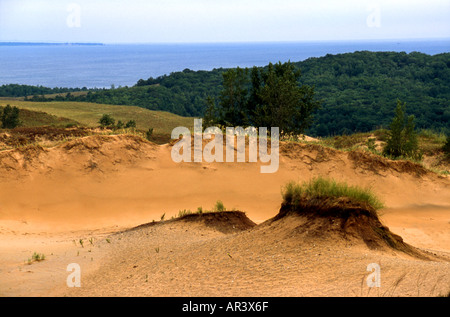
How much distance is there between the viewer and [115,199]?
42.5 feet

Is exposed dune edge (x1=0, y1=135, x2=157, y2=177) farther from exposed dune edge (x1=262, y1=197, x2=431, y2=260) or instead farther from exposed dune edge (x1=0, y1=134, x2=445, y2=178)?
exposed dune edge (x1=262, y1=197, x2=431, y2=260)

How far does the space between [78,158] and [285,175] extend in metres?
6.22

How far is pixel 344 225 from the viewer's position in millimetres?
7484

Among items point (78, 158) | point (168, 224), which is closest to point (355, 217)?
point (168, 224)

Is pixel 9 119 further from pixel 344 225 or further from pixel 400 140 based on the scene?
pixel 344 225

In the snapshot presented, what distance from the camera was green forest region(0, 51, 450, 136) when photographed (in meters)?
55.1

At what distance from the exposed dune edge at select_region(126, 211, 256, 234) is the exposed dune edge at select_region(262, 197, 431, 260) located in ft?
7.00

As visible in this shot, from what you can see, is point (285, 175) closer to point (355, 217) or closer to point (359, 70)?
point (355, 217)

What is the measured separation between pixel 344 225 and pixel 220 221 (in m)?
3.42

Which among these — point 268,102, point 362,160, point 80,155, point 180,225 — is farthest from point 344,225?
point 268,102

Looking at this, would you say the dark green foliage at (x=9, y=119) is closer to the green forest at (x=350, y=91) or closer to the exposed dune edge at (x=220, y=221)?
the exposed dune edge at (x=220, y=221)

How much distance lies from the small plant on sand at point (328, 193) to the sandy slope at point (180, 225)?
0.83 metres

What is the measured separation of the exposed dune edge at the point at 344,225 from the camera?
7395 millimetres

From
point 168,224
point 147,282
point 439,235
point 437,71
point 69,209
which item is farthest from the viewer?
point 437,71
